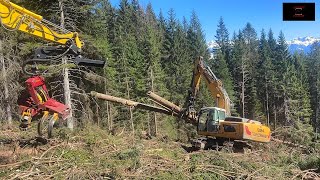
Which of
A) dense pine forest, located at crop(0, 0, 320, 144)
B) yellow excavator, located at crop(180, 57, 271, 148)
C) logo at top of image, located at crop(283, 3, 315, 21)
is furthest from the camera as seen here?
dense pine forest, located at crop(0, 0, 320, 144)

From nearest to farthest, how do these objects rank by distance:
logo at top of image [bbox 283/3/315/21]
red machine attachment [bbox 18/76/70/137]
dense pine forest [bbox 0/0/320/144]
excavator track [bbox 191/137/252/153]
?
logo at top of image [bbox 283/3/315/21] → red machine attachment [bbox 18/76/70/137] → excavator track [bbox 191/137/252/153] → dense pine forest [bbox 0/0/320/144]

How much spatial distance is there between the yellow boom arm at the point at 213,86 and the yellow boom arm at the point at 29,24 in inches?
398

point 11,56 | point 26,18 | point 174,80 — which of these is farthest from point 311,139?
point 174,80

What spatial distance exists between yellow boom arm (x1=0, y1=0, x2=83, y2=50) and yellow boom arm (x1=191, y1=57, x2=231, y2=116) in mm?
10100

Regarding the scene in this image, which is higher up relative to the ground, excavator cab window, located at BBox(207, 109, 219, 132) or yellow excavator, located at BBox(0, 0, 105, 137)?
yellow excavator, located at BBox(0, 0, 105, 137)

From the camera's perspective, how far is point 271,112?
219ft

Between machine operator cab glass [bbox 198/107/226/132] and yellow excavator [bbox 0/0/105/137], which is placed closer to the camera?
yellow excavator [bbox 0/0/105/137]

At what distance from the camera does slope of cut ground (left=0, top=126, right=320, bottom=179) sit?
10.6 metres

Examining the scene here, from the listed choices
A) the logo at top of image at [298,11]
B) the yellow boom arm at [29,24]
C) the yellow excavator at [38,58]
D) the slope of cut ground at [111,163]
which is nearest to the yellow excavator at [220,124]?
the slope of cut ground at [111,163]

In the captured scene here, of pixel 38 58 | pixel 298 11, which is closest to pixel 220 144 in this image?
pixel 298 11

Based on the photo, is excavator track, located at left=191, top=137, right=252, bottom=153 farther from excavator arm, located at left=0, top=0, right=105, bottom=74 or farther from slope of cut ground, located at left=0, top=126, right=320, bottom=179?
excavator arm, located at left=0, top=0, right=105, bottom=74

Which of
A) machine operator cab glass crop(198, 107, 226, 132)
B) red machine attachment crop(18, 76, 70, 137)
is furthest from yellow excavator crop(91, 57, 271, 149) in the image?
red machine attachment crop(18, 76, 70, 137)

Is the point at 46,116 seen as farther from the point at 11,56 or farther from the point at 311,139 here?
the point at 11,56

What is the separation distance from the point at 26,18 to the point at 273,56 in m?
65.1
